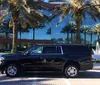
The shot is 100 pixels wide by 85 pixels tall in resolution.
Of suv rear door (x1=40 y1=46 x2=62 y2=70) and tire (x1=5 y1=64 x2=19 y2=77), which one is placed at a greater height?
suv rear door (x1=40 y1=46 x2=62 y2=70)

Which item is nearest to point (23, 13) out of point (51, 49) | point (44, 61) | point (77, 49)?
point (51, 49)

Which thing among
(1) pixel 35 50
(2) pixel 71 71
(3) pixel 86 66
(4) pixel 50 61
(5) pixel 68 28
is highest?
(5) pixel 68 28

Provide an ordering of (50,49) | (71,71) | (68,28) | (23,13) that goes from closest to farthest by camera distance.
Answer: (71,71) → (50,49) → (23,13) → (68,28)

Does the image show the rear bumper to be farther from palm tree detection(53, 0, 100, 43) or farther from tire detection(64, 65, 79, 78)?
palm tree detection(53, 0, 100, 43)

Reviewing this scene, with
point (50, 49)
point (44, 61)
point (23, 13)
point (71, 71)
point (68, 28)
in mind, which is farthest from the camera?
point (68, 28)

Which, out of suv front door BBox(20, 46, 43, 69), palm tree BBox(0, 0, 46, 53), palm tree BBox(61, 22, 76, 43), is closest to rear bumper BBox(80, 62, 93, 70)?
suv front door BBox(20, 46, 43, 69)

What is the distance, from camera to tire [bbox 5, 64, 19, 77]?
653 inches

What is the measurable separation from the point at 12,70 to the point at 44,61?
1.78m

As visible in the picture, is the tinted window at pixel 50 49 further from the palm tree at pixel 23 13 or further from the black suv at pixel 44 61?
the palm tree at pixel 23 13

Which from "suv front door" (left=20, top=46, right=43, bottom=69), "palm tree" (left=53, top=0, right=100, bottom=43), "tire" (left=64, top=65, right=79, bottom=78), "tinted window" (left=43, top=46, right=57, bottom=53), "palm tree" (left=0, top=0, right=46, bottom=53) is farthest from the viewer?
"palm tree" (left=0, top=0, right=46, bottom=53)

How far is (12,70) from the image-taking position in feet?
54.5

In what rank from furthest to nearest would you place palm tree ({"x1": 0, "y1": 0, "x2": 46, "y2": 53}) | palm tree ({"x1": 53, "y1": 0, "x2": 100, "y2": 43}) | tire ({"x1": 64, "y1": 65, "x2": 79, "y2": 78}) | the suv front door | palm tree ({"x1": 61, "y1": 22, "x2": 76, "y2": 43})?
palm tree ({"x1": 61, "y1": 22, "x2": 76, "y2": 43}), palm tree ({"x1": 0, "y1": 0, "x2": 46, "y2": 53}), palm tree ({"x1": 53, "y1": 0, "x2": 100, "y2": 43}), tire ({"x1": 64, "y1": 65, "x2": 79, "y2": 78}), the suv front door

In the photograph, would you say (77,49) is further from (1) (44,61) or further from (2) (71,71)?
(1) (44,61)

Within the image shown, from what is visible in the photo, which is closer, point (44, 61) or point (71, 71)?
point (44, 61)
